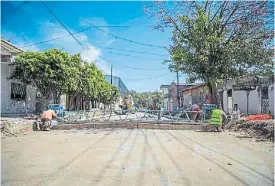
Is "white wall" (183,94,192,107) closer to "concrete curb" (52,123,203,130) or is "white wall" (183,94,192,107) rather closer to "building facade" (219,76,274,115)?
"building facade" (219,76,274,115)

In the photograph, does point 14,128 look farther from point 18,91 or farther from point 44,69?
point 18,91

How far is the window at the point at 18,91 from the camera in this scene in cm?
2264

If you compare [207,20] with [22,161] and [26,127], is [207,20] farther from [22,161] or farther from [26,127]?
[22,161]

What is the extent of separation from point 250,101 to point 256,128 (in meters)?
9.66

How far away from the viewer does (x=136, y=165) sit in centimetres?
674

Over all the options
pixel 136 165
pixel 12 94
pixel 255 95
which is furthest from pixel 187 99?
pixel 136 165

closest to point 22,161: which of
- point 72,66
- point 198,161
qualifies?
point 198,161

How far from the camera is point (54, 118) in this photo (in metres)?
17.3

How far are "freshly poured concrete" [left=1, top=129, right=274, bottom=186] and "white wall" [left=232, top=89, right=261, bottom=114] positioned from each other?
12135 millimetres

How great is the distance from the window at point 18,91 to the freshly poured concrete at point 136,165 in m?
14.3

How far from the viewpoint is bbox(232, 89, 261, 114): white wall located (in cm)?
2112

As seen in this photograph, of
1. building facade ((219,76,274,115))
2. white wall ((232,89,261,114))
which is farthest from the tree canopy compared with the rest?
white wall ((232,89,261,114))

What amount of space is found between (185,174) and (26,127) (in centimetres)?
1174

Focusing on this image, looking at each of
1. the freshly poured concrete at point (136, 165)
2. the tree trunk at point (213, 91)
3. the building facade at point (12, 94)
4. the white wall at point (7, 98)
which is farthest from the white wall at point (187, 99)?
the freshly poured concrete at point (136, 165)
